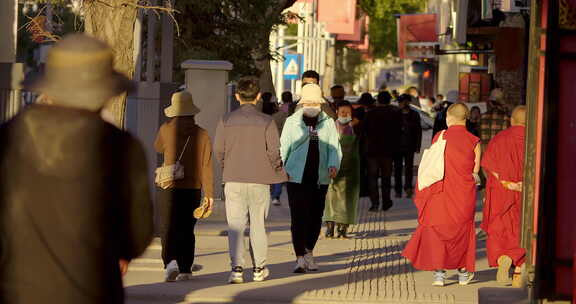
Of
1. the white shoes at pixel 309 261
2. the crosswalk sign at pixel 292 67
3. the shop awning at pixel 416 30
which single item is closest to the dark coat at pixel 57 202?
the white shoes at pixel 309 261

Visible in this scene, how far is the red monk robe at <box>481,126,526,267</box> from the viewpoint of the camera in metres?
12.1

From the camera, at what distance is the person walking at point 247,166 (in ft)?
38.2

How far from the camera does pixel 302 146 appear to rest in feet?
42.4

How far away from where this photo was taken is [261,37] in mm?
24859

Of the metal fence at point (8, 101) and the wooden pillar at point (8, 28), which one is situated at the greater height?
the wooden pillar at point (8, 28)

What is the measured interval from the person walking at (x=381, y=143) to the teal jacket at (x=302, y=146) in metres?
8.23

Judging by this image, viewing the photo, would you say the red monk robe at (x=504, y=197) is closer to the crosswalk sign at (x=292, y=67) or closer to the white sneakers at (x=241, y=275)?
the white sneakers at (x=241, y=275)

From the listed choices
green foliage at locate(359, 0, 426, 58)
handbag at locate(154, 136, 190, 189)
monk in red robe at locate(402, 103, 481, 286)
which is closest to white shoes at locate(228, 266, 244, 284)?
handbag at locate(154, 136, 190, 189)

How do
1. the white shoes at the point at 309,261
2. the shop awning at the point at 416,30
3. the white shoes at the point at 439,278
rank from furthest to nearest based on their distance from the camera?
the shop awning at the point at 416,30 < the white shoes at the point at 309,261 < the white shoes at the point at 439,278

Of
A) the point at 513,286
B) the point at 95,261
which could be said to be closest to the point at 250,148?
the point at 513,286

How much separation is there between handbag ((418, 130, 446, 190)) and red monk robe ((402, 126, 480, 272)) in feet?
0.14

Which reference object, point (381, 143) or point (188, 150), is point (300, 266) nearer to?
point (188, 150)

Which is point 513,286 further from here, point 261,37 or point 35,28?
point 261,37

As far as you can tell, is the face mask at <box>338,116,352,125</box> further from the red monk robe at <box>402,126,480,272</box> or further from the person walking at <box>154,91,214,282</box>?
the person walking at <box>154,91,214,282</box>
